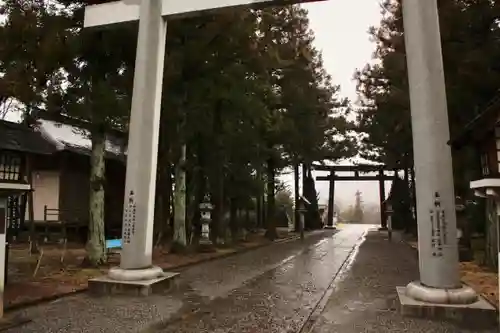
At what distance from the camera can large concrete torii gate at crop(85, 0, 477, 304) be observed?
23.9ft

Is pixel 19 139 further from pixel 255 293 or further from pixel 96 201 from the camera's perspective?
pixel 255 293

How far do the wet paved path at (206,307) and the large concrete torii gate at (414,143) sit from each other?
40.6 inches

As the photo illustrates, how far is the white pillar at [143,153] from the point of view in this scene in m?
9.10

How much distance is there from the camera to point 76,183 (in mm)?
20219

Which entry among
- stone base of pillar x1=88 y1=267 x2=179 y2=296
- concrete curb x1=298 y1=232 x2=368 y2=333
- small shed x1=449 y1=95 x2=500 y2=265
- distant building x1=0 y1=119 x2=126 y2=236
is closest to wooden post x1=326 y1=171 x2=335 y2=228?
distant building x1=0 y1=119 x2=126 y2=236

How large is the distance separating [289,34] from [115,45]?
1292cm

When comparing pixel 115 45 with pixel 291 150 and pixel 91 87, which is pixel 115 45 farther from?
pixel 291 150

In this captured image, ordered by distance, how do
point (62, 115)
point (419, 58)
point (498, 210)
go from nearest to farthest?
point (498, 210), point (419, 58), point (62, 115)

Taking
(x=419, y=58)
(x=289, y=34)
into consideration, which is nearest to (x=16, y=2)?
(x=419, y=58)

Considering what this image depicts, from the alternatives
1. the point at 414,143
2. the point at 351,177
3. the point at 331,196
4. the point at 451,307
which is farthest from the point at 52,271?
the point at 351,177

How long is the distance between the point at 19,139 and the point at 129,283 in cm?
327

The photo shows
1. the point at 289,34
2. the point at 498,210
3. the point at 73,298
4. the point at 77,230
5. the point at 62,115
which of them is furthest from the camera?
the point at 289,34

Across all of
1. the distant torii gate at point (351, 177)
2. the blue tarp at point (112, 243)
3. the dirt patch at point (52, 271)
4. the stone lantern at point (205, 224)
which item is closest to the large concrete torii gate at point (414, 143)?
the dirt patch at point (52, 271)

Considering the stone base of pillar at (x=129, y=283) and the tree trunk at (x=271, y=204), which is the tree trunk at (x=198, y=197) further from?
the stone base of pillar at (x=129, y=283)
